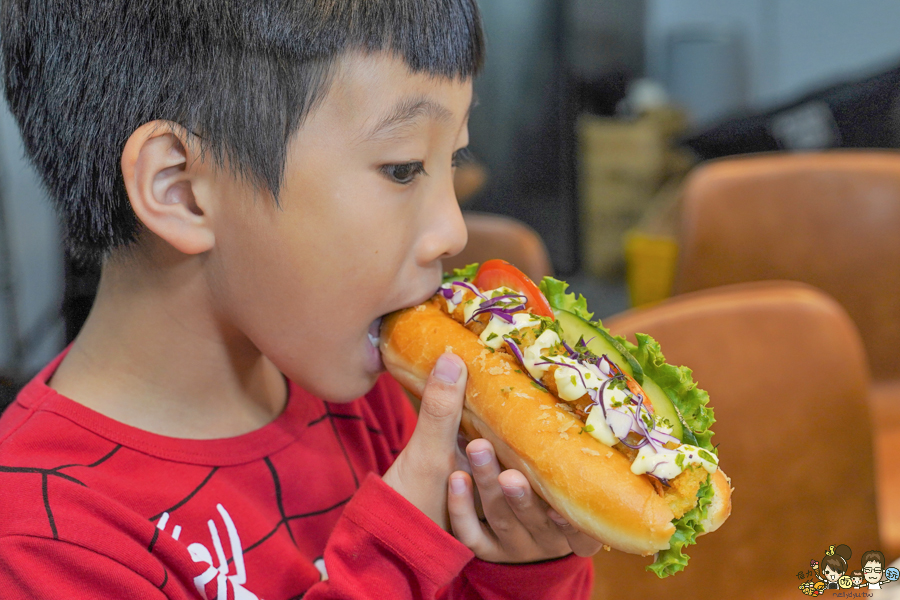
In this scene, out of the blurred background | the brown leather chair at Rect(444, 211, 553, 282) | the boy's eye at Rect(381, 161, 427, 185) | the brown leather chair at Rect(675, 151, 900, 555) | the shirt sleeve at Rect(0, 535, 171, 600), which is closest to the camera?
the shirt sleeve at Rect(0, 535, 171, 600)

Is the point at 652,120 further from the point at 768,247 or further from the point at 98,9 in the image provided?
the point at 98,9

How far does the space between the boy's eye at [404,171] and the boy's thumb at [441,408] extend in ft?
0.95

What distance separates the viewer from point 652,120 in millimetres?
6246

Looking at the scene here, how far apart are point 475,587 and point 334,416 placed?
0.40m

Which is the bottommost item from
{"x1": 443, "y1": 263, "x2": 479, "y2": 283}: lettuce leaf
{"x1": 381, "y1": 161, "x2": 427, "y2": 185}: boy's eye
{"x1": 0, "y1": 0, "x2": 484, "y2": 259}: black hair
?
{"x1": 443, "y1": 263, "x2": 479, "y2": 283}: lettuce leaf

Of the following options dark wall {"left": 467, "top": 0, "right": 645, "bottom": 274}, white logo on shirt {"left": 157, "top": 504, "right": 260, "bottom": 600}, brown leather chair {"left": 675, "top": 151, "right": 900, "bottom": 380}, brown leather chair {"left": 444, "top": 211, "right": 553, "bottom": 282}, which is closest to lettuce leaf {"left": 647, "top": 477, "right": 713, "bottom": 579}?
white logo on shirt {"left": 157, "top": 504, "right": 260, "bottom": 600}

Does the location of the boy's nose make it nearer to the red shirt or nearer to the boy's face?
the boy's face

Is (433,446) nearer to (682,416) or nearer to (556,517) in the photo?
(556,517)

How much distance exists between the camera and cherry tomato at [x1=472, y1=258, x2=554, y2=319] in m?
1.23

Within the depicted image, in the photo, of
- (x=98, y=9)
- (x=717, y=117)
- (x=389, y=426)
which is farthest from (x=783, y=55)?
(x=98, y=9)

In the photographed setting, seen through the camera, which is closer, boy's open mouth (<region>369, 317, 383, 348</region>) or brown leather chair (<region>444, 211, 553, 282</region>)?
boy's open mouth (<region>369, 317, 383, 348</region>)

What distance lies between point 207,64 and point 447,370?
0.54 meters

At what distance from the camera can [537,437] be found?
1.08 m

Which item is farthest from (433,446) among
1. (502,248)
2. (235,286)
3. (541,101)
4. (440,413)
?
(541,101)
